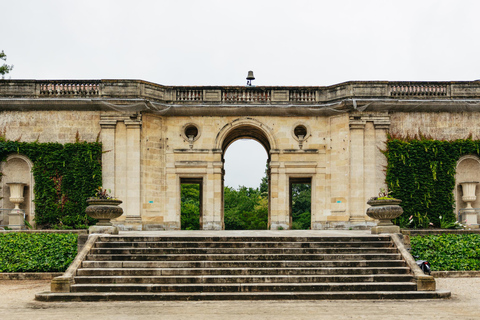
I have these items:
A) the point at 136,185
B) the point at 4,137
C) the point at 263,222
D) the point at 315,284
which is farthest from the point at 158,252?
the point at 263,222

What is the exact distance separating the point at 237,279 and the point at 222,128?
12.1 metres

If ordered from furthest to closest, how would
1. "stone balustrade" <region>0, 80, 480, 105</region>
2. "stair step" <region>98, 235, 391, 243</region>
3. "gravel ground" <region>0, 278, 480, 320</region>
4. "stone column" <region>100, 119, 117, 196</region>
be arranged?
"stone balustrade" <region>0, 80, 480, 105</region>
"stone column" <region>100, 119, 117, 196</region>
"stair step" <region>98, 235, 391, 243</region>
"gravel ground" <region>0, 278, 480, 320</region>

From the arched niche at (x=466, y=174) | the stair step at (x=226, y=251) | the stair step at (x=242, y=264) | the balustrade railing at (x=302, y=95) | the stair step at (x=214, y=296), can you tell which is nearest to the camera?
the stair step at (x=214, y=296)

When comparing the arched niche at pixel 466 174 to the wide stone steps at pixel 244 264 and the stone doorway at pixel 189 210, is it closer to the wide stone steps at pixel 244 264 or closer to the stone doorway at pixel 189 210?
the wide stone steps at pixel 244 264

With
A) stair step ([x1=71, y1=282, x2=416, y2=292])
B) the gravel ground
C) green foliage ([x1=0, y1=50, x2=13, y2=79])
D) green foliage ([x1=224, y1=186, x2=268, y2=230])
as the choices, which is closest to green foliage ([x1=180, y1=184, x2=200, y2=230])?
green foliage ([x1=224, y1=186, x2=268, y2=230])

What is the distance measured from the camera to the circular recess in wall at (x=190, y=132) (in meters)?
23.9

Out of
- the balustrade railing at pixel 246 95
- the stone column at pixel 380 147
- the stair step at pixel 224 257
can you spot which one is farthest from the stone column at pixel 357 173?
the stair step at pixel 224 257

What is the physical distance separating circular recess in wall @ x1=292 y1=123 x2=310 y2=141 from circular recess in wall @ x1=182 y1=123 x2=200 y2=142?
439 centimetres

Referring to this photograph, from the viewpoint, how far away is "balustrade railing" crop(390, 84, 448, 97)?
2364 centimetres

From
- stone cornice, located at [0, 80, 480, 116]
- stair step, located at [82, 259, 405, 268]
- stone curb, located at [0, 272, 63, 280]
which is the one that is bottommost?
stone curb, located at [0, 272, 63, 280]

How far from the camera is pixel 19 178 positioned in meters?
23.5

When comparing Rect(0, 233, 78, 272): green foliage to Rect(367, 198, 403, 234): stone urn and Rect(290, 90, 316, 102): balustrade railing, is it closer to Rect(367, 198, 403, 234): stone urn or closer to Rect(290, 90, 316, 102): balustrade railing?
Rect(367, 198, 403, 234): stone urn

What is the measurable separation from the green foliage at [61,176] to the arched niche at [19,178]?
322 mm

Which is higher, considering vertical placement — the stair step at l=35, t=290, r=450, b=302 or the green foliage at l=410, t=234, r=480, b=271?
the green foliage at l=410, t=234, r=480, b=271
